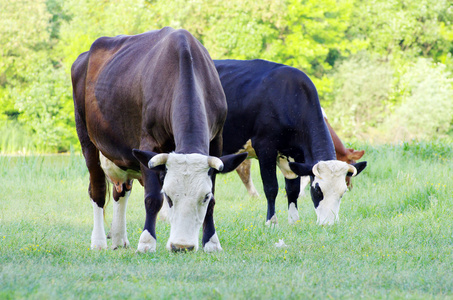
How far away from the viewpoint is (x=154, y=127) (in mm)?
5488

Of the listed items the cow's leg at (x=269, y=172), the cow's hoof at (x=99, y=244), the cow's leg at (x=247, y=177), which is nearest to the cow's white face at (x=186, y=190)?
the cow's hoof at (x=99, y=244)

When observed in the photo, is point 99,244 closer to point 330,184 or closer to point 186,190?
point 186,190

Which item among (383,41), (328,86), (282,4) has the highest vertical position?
(282,4)

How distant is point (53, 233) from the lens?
676 centimetres

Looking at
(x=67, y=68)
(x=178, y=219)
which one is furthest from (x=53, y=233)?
(x=67, y=68)

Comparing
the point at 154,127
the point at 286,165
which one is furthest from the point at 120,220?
the point at 286,165

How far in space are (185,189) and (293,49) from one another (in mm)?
27765

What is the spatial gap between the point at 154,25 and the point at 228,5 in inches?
178

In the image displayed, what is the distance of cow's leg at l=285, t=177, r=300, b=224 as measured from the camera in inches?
315

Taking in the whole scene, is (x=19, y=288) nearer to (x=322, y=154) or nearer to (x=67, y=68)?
(x=322, y=154)

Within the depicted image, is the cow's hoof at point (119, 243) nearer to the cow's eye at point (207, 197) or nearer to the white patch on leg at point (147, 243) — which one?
the white patch on leg at point (147, 243)

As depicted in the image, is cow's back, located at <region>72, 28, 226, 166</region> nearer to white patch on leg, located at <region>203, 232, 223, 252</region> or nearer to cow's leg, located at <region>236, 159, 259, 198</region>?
white patch on leg, located at <region>203, 232, 223, 252</region>

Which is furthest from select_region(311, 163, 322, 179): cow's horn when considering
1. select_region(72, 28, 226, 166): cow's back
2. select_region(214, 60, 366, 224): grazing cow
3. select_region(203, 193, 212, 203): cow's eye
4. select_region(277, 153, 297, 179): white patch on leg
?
select_region(203, 193, 212, 203): cow's eye

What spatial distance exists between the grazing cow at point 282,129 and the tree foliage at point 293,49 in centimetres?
2153
